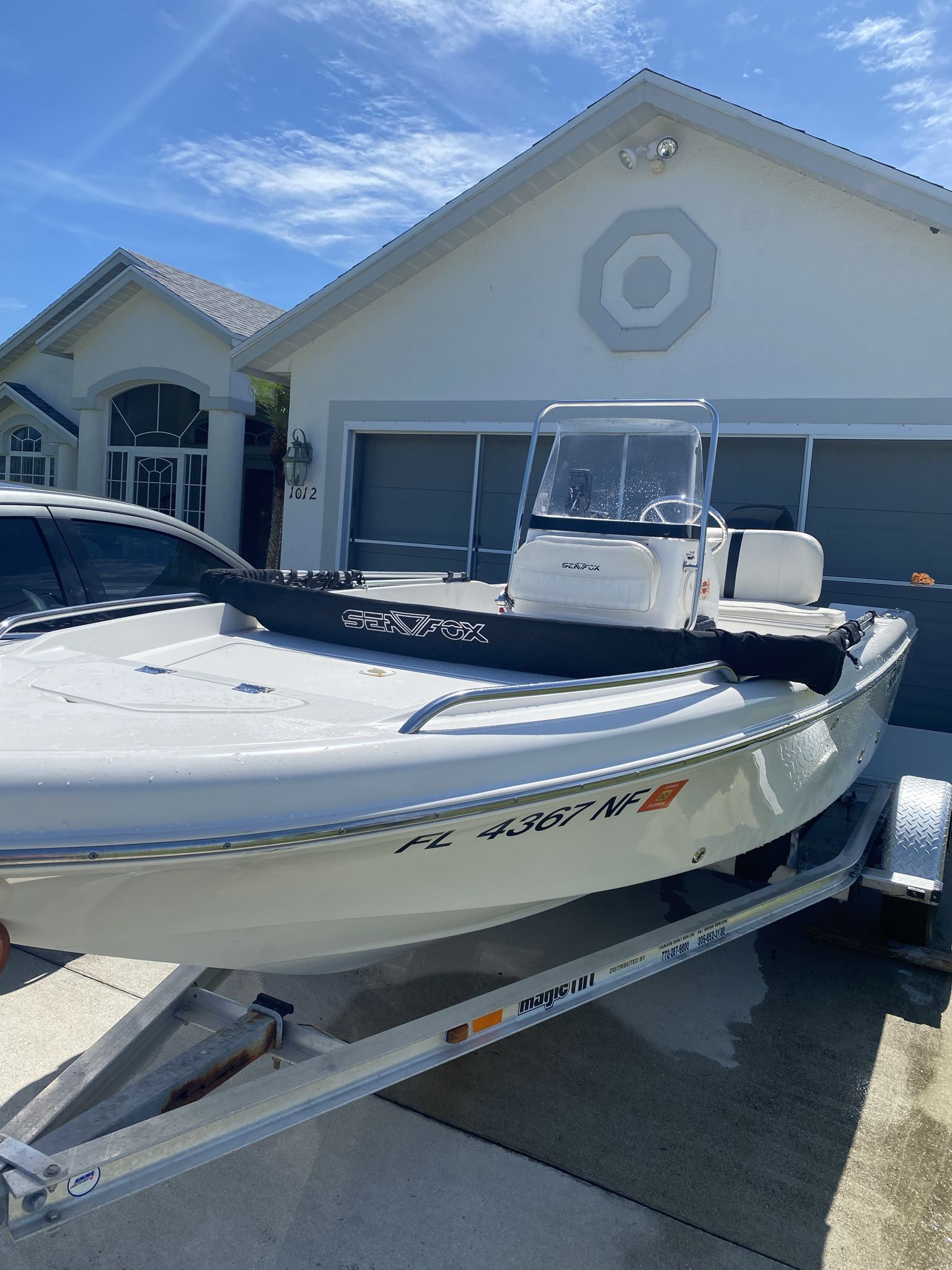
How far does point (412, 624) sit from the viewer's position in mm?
3436

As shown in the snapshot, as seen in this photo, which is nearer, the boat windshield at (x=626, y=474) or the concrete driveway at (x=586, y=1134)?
the concrete driveway at (x=586, y=1134)

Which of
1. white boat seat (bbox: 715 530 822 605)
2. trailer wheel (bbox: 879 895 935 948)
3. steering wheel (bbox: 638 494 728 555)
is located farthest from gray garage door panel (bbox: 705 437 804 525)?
trailer wheel (bbox: 879 895 935 948)

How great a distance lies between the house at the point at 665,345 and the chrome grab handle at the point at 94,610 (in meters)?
4.45

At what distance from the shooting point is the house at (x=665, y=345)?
7027 millimetres

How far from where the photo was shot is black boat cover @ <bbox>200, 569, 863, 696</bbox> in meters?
2.99

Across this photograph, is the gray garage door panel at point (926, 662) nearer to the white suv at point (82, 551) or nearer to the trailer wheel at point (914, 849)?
the trailer wheel at point (914, 849)

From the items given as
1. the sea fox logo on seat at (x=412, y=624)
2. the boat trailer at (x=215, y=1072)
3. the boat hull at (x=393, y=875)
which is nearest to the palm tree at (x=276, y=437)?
the sea fox logo on seat at (x=412, y=624)

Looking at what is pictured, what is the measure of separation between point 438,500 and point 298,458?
4.95 ft

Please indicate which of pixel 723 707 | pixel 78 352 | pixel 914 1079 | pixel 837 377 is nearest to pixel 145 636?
pixel 723 707

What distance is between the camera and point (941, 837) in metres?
3.79

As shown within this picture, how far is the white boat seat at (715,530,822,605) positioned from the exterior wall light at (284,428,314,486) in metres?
5.20

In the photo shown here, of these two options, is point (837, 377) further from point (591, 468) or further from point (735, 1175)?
point (735, 1175)

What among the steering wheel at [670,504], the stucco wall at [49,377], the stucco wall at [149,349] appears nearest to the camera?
the steering wheel at [670,504]

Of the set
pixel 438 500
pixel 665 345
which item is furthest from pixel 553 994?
pixel 438 500
